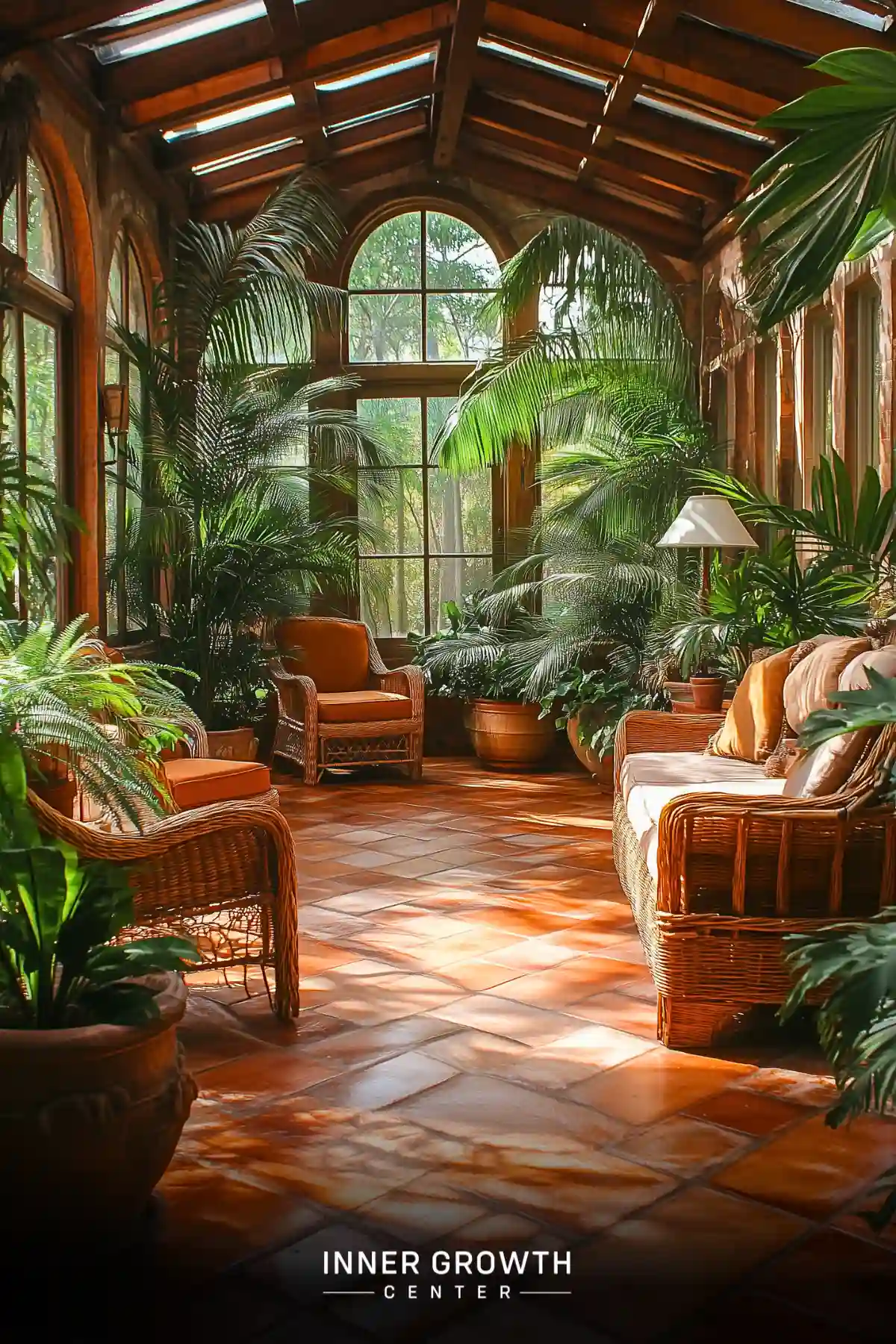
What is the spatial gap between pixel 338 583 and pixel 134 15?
3041mm

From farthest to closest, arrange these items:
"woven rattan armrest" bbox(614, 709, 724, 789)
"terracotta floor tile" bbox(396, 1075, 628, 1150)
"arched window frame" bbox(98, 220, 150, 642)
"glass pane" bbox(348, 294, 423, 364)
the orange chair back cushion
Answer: "glass pane" bbox(348, 294, 423, 364) < the orange chair back cushion < "arched window frame" bbox(98, 220, 150, 642) < "woven rattan armrest" bbox(614, 709, 724, 789) < "terracotta floor tile" bbox(396, 1075, 628, 1150)

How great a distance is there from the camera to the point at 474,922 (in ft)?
14.0

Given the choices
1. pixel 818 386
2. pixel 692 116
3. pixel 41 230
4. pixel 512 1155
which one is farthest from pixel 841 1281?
pixel 692 116

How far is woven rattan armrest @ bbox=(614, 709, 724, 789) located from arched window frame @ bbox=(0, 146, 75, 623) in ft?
6.84

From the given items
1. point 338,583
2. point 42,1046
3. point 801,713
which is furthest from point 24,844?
point 338,583

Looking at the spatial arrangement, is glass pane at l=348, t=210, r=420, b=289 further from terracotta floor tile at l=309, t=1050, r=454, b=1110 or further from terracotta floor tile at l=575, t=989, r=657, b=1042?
terracotta floor tile at l=309, t=1050, r=454, b=1110

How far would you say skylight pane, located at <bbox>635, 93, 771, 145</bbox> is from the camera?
6.33m

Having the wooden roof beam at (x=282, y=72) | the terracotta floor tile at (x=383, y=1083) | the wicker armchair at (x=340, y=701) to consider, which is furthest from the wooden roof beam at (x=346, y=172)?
the terracotta floor tile at (x=383, y=1083)

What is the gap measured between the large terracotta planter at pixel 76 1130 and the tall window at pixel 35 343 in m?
3.13

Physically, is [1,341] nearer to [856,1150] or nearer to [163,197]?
[856,1150]

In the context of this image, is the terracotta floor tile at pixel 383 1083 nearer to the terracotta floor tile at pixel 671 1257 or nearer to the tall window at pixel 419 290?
the terracotta floor tile at pixel 671 1257

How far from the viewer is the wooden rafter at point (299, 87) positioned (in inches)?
217

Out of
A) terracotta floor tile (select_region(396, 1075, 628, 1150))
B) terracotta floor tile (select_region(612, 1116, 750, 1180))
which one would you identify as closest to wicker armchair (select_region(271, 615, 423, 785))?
terracotta floor tile (select_region(396, 1075, 628, 1150))

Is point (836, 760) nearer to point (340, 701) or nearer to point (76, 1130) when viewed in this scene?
point (76, 1130)
